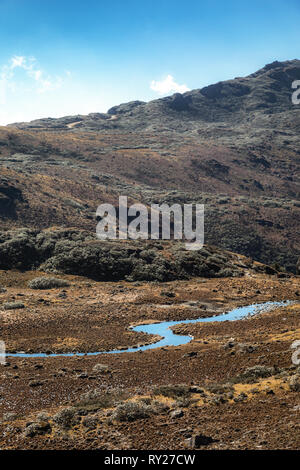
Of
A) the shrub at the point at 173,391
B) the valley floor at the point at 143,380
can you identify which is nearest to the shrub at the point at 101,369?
the valley floor at the point at 143,380

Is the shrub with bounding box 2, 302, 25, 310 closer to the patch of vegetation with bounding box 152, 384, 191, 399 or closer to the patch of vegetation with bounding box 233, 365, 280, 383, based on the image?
the patch of vegetation with bounding box 152, 384, 191, 399

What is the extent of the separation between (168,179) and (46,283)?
74309 mm

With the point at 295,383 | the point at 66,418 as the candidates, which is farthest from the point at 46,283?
the point at 295,383

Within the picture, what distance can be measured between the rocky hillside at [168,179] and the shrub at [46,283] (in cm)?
1840

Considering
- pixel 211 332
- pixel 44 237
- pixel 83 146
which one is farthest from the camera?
pixel 83 146

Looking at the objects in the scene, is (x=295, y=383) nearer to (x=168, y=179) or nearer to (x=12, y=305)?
(x=12, y=305)

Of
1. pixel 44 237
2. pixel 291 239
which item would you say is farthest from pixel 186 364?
pixel 291 239

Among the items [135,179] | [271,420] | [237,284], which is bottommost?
[237,284]

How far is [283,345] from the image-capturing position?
21.3m

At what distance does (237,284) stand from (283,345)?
23.5m

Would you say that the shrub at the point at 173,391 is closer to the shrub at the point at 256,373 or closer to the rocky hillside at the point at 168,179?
the shrub at the point at 256,373

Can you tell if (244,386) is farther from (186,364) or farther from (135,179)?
(135,179)

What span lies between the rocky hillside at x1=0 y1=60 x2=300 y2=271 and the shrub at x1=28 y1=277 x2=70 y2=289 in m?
18.4

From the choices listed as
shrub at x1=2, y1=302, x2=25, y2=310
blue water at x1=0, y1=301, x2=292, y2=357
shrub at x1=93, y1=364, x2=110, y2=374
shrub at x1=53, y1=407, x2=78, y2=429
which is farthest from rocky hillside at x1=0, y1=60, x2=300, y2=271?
shrub at x1=53, y1=407, x2=78, y2=429
